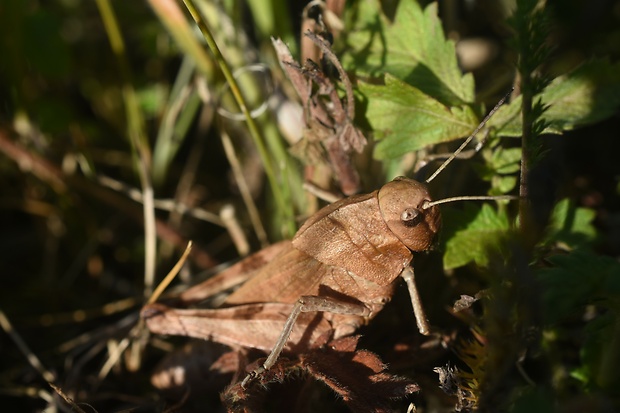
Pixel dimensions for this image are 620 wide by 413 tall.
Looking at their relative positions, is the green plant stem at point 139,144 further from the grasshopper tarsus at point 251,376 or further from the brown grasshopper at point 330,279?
the grasshopper tarsus at point 251,376

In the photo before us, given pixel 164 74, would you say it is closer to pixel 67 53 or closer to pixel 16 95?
pixel 67 53

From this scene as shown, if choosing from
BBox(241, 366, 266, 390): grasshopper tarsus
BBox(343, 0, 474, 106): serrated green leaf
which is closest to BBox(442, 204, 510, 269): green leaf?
BBox(343, 0, 474, 106): serrated green leaf

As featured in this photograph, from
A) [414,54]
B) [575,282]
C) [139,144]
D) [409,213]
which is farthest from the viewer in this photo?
[139,144]

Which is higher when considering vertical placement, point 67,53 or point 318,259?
point 67,53

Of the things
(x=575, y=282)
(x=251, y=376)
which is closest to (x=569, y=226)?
(x=575, y=282)

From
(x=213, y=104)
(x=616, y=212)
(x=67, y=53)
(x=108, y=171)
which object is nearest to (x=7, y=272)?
(x=108, y=171)

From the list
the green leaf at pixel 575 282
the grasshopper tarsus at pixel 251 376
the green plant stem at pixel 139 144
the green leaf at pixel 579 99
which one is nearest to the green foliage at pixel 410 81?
the green leaf at pixel 579 99

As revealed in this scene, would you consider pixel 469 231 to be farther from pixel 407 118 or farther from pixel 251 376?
pixel 251 376
